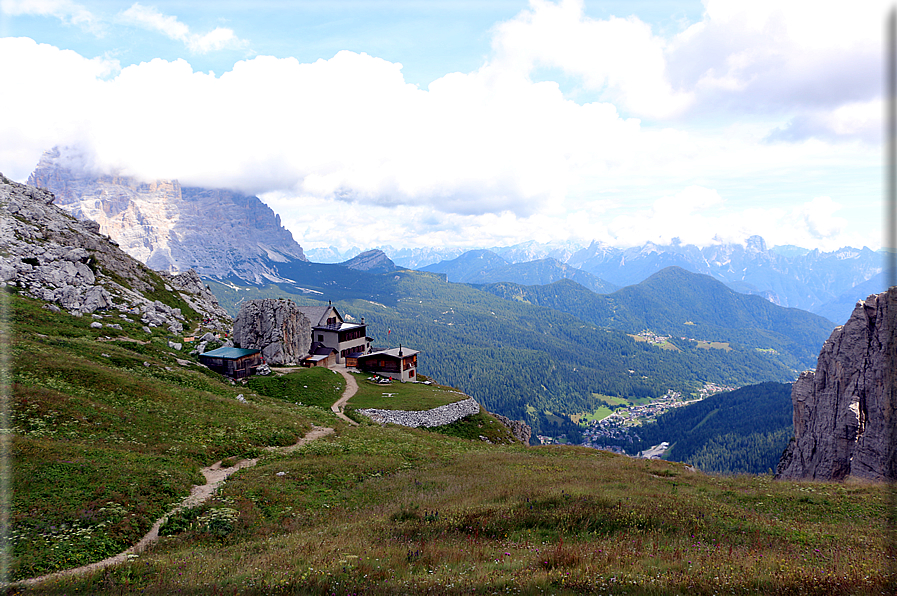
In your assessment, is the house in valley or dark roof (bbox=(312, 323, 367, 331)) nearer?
the house in valley

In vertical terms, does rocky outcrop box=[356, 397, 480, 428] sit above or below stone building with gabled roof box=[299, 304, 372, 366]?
below

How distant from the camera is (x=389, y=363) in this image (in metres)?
67.9

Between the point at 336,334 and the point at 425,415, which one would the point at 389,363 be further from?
the point at 425,415

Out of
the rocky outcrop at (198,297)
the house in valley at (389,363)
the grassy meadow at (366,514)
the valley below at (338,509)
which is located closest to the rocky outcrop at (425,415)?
the valley below at (338,509)

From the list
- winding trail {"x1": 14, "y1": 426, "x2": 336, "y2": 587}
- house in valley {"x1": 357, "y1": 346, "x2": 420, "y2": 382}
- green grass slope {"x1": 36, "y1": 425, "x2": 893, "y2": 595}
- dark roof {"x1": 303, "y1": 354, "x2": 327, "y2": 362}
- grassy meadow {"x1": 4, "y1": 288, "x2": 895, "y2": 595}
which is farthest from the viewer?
house in valley {"x1": 357, "y1": 346, "x2": 420, "y2": 382}

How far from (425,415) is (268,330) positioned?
28.2 m

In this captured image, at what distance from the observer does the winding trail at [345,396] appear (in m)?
45.5

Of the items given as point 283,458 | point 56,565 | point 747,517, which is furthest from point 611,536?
point 283,458

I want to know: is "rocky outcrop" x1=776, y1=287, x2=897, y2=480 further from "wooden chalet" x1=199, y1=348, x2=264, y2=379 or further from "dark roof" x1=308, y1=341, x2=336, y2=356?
"wooden chalet" x1=199, y1=348, x2=264, y2=379

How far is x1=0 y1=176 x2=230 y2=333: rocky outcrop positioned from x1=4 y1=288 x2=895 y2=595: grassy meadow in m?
27.0

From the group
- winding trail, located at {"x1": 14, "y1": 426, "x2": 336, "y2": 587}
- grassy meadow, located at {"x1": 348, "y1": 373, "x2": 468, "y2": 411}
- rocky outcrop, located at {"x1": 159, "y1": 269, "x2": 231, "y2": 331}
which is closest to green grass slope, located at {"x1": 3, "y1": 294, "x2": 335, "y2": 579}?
winding trail, located at {"x1": 14, "y1": 426, "x2": 336, "y2": 587}

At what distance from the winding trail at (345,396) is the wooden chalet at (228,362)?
42.2 feet

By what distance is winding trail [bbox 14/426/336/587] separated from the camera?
38.4ft

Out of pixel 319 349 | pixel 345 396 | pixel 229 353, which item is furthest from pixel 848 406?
pixel 229 353
